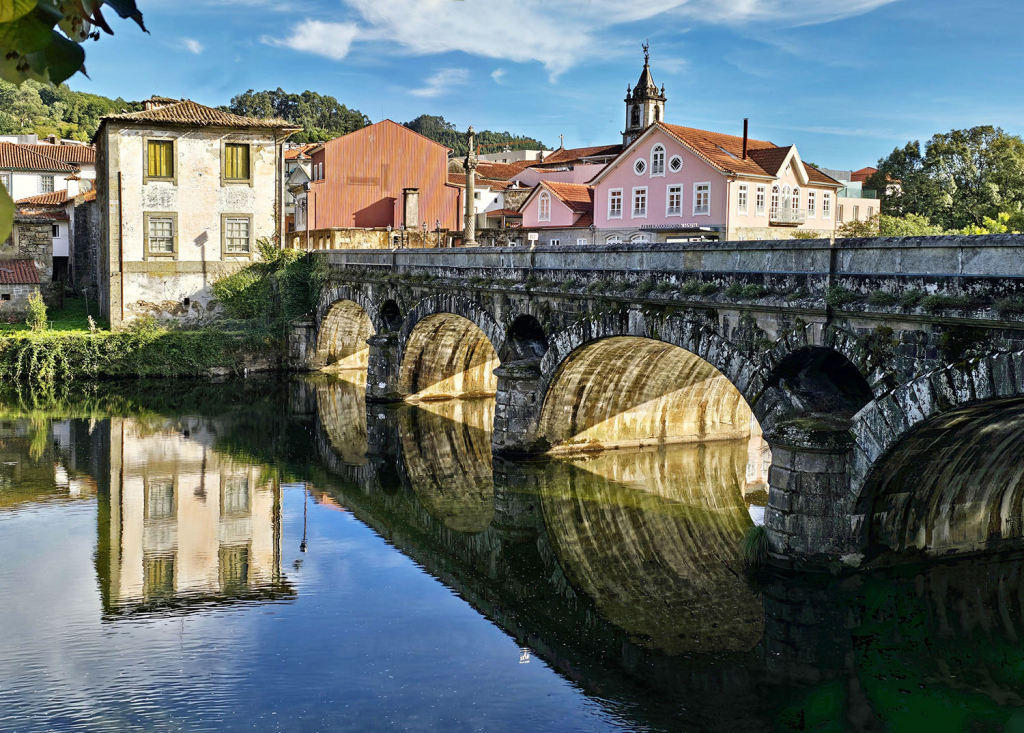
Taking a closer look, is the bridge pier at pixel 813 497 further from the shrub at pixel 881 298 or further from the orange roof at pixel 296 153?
the orange roof at pixel 296 153

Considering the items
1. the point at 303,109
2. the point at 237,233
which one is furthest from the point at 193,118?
the point at 303,109

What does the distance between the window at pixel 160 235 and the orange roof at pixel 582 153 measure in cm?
3661

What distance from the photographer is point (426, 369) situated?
32469 mm

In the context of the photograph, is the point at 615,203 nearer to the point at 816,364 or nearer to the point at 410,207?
the point at 410,207

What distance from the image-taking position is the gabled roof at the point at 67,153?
6153cm

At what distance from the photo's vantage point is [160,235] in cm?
3844

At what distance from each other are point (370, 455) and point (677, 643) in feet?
45.6

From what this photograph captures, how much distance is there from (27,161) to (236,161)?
28084mm

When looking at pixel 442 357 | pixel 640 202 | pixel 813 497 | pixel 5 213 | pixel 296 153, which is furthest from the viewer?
pixel 296 153

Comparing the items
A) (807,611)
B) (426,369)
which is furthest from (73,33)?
(426,369)

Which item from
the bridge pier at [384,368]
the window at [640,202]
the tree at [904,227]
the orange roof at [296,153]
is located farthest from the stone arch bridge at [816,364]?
the orange roof at [296,153]

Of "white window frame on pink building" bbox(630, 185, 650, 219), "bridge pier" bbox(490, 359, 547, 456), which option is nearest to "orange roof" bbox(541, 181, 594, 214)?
"white window frame on pink building" bbox(630, 185, 650, 219)

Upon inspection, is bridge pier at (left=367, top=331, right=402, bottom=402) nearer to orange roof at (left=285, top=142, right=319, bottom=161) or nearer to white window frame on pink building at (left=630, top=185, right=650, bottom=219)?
white window frame on pink building at (left=630, top=185, right=650, bottom=219)

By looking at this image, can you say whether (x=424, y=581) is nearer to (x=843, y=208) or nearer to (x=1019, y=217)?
(x=1019, y=217)
